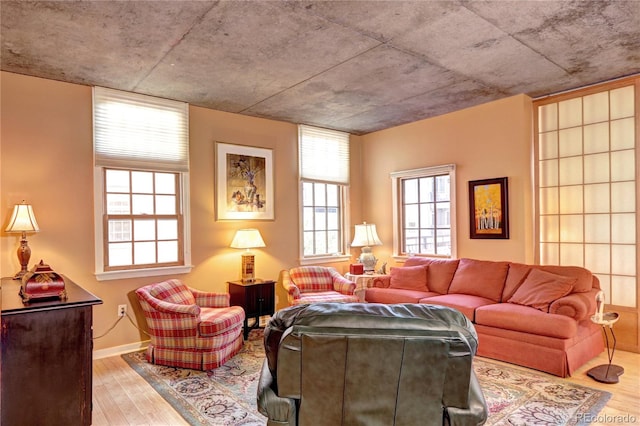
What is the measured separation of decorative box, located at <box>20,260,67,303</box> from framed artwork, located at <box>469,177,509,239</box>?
169 inches

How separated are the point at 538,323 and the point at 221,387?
2723mm

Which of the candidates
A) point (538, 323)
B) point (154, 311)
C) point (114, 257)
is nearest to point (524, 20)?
point (538, 323)

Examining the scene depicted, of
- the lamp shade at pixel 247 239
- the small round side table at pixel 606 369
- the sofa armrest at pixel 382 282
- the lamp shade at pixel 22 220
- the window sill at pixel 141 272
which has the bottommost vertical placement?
the small round side table at pixel 606 369

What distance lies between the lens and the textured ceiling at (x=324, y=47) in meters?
2.67

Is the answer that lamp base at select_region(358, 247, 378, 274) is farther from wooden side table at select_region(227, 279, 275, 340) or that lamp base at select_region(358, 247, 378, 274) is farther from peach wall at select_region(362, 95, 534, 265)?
wooden side table at select_region(227, 279, 275, 340)

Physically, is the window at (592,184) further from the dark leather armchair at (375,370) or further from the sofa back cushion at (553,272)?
the dark leather armchair at (375,370)

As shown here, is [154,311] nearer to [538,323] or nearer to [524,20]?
[538,323]

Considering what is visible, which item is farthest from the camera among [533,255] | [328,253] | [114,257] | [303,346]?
[328,253]

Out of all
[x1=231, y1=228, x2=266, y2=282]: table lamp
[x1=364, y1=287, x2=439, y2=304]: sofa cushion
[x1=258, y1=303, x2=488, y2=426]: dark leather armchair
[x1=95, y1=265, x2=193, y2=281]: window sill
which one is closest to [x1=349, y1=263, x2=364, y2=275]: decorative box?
[x1=364, y1=287, x2=439, y2=304]: sofa cushion

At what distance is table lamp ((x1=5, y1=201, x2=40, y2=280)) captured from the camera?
3421mm

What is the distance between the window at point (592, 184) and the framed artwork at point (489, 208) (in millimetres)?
439

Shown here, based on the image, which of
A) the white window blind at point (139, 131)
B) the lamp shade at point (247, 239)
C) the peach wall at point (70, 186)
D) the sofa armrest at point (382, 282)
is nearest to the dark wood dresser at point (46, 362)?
the peach wall at point (70, 186)

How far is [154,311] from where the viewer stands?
3.68 metres

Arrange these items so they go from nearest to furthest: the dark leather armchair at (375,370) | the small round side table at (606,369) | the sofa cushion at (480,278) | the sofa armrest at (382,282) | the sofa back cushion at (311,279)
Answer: the dark leather armchair at (375,370) < the small round side table at (606,369) < the sofa cushion at (480,278) < the sofa armrest at (382,282) < the sofa back cushion at (311,279)
